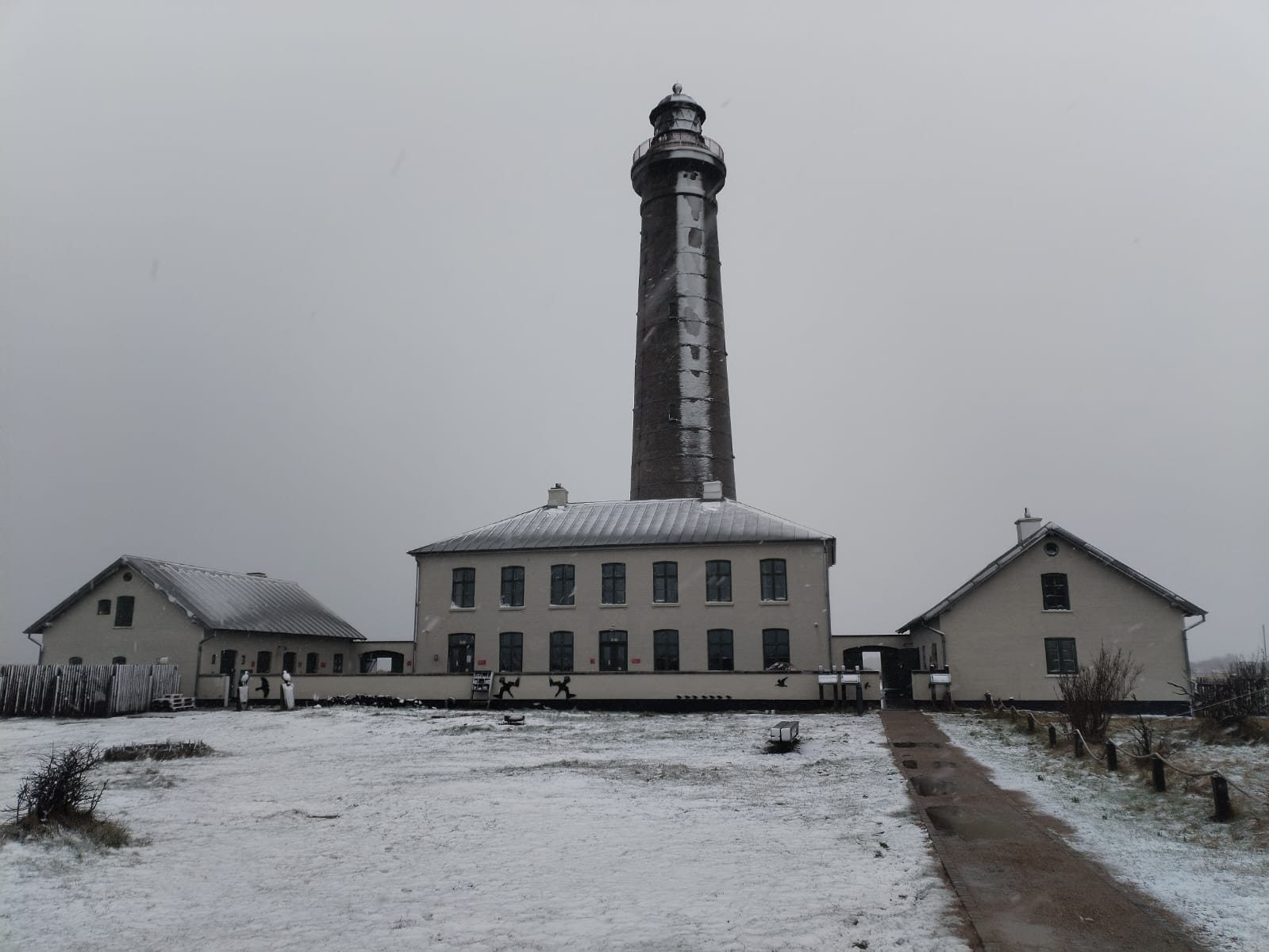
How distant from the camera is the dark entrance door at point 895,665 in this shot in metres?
34.2

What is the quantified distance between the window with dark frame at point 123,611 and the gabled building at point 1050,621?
25.9 m

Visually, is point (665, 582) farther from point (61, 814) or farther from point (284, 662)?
point (61, 814)

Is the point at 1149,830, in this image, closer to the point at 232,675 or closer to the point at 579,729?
the point at 579,729

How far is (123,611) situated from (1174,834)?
31678mm

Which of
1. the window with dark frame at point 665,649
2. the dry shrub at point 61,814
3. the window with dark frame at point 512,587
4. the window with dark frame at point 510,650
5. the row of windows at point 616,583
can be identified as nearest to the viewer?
the dry shrub at point 61,814

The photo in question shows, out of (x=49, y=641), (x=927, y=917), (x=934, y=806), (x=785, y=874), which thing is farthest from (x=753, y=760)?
(x=49, y=641)

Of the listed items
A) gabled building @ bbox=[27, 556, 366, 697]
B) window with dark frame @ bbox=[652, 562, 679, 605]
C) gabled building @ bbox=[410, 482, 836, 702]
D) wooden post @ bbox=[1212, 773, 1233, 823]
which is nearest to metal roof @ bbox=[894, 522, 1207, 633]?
gabled building @ bbox=[410, 482, 836, 702]

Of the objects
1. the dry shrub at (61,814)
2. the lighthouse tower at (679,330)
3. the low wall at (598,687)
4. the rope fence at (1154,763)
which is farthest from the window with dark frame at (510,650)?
the dry shrub at (61,814)

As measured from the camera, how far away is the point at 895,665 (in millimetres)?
36625

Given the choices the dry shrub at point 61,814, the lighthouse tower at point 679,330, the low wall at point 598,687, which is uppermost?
the lighthouse tower at point 679,330

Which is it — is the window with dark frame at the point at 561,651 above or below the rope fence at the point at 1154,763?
above

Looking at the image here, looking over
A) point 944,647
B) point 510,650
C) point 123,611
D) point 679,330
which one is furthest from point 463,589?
point 944,647

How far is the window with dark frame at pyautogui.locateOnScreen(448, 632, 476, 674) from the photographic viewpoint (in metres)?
31.9

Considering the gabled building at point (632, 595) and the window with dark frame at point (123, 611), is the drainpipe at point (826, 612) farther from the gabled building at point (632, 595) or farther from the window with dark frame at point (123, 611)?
the window with dark frame at point (123, 611)
